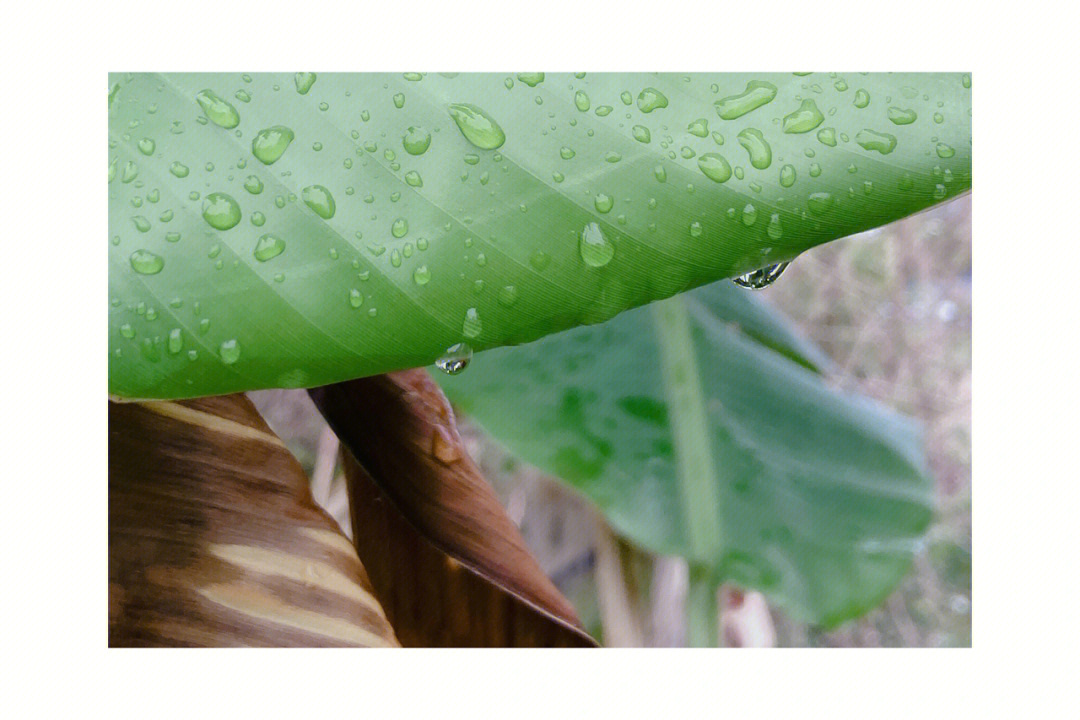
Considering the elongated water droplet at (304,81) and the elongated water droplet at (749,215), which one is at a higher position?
the elongated water droplet at (304,81)

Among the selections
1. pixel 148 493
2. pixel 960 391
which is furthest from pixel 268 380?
pixel 960 391

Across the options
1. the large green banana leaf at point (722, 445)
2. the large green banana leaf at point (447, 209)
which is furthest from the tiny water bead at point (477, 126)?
the large green banana leaf at point (722, 445)

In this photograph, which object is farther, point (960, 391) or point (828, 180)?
point (960, 391)

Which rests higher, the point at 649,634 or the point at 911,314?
→ the point at 911,314

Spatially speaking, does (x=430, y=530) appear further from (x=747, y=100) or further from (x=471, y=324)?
(x=747, y=100)

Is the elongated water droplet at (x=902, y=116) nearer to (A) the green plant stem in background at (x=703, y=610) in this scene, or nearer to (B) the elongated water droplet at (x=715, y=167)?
(B) the elongated water droplet at (x=715, y=167)

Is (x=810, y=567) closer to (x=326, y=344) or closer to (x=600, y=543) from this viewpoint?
(x=600, y=543)
